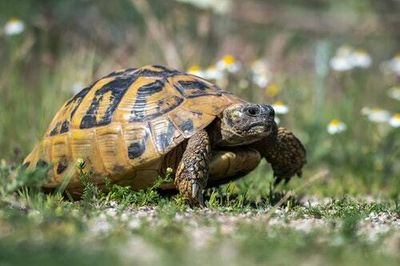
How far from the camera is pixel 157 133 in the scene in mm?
4859

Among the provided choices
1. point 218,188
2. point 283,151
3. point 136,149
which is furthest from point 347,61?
point 136,149

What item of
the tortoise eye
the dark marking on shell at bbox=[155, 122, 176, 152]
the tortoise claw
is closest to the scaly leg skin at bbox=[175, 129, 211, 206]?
the tortoise claw

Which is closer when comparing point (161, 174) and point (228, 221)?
point (228, 221)

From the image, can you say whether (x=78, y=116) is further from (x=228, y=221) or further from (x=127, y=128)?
(x=228, y=221)

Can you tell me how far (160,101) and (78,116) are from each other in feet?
2.02

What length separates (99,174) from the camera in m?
4.98

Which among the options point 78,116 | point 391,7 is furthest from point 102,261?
point 391,7

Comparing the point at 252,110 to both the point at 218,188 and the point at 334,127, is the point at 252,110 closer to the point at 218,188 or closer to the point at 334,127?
the point at 218,188

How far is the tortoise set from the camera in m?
4.83

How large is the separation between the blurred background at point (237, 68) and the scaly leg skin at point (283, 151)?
27cm

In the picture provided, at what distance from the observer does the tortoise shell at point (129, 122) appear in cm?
487

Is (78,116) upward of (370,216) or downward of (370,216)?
upward

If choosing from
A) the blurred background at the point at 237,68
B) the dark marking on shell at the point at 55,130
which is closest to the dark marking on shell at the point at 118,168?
the dark marking on shell at the point at 55,130

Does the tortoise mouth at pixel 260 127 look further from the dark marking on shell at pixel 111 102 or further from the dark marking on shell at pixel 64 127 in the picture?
the dark marking on shell at pixel 64 127
